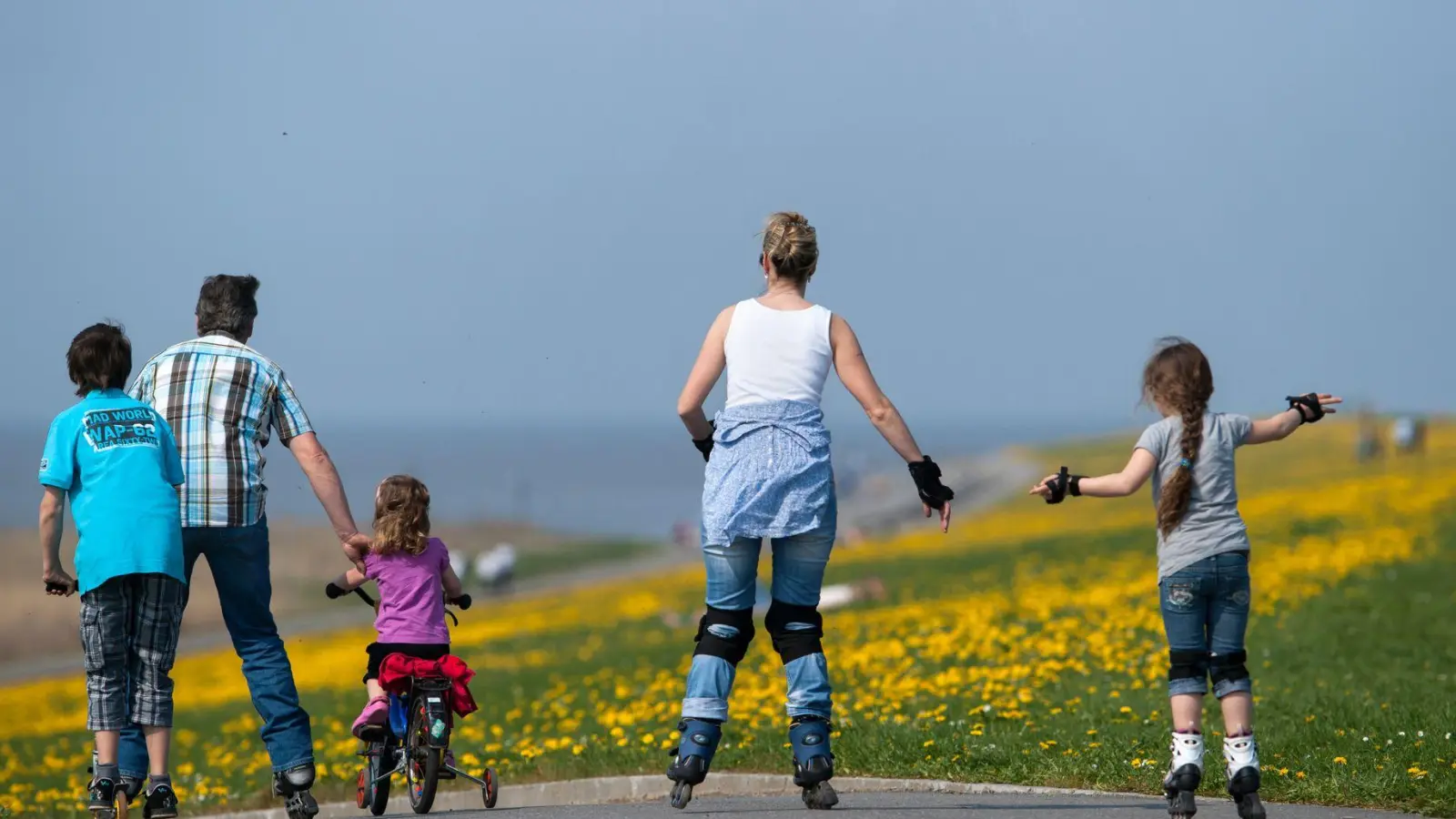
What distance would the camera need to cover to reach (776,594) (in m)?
6.38

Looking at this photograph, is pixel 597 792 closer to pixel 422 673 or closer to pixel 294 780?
pixel 422 673

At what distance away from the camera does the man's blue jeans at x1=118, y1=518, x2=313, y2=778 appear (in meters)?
6.50

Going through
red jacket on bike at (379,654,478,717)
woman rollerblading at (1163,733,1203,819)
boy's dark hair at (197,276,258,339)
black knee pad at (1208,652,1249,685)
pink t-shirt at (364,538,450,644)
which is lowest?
woman rollerblading at (1163,733,1203,819)

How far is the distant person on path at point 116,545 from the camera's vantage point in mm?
6246

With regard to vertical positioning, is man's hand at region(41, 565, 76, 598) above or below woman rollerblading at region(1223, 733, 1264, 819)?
above

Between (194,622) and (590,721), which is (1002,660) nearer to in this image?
(590,721)

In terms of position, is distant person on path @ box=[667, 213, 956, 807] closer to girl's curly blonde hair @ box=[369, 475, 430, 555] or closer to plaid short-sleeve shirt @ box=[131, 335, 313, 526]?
girl's curly blonde hair @ box=[369, 475, 430, 555]

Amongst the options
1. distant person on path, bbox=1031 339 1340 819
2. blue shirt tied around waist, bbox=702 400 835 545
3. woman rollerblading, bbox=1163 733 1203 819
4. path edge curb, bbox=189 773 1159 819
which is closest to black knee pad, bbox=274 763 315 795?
path edge curb, bbox=189 773 1159 819

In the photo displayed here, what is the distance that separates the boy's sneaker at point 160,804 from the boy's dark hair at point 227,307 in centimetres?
174

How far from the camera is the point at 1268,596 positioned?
15.4 metres

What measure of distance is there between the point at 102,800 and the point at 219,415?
1.46 metres

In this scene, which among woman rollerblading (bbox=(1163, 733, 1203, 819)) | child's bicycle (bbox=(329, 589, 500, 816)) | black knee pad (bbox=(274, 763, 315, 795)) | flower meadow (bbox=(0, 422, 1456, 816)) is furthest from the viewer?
flower meadow (bbox=(0, 422, 1456, 816))

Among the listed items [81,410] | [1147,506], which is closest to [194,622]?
[1147,506]

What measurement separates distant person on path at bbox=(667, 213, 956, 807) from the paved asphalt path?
0.82ft
